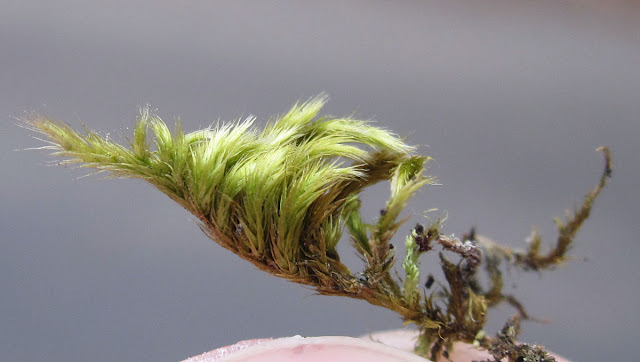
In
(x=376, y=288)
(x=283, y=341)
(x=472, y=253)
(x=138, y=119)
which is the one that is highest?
(x=138, y=119)

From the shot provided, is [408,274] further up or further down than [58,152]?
further down

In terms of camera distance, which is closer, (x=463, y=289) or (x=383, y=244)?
(x=383, y=244)

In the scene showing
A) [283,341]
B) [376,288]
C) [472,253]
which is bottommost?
[283,341]

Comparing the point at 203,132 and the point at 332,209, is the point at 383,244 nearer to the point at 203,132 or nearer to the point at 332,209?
the point at 332,209

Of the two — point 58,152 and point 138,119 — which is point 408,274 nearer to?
point 138,119

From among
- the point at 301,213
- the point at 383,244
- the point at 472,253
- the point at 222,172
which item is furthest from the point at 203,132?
the point at 472,253

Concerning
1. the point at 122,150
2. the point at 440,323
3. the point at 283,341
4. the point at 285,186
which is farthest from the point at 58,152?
the point at 440,323
